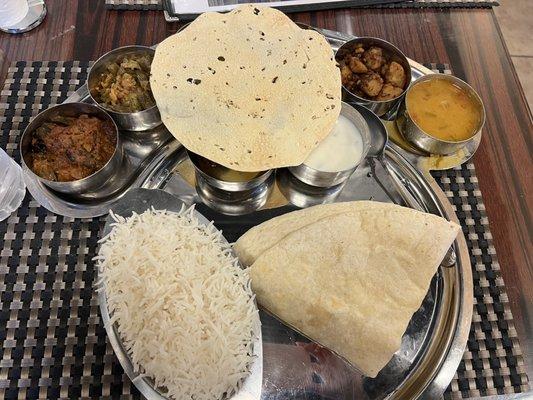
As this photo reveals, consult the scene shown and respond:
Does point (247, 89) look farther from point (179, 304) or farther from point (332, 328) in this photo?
point (332, 328)

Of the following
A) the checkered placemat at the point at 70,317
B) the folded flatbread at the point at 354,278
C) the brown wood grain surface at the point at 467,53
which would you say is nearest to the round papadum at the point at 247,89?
the folded flatbread at the point at 354,278

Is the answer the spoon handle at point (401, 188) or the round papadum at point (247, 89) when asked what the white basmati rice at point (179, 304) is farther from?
the spoon handle at point (401, 188)

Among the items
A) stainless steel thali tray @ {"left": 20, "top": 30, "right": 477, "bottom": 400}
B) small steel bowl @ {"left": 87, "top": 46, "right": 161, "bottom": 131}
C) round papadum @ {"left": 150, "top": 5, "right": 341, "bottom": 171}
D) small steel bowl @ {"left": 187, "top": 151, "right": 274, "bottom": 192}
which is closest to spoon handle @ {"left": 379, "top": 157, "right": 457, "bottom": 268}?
stainless steel thali tray @ {"left": 20, "top": 30, "right": 477, "bottom": 400}

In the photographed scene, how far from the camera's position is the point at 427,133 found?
2096 millimetres

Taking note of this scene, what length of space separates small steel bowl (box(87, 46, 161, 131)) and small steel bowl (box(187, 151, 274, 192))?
0.25m

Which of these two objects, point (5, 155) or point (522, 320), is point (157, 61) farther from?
point (522, 320)

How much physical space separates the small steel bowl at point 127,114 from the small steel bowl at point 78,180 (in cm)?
6

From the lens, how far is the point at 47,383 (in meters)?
1.76

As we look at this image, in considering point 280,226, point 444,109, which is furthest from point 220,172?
point 444,109

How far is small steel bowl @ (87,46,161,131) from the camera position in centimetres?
197

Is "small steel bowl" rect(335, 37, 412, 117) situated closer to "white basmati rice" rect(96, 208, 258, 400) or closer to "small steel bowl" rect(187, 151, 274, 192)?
"small steel bowl" rect(187, 151, 274, 192)

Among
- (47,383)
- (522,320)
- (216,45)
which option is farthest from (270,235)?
(522,320)

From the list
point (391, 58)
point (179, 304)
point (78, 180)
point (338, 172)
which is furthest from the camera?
point (391, 58)

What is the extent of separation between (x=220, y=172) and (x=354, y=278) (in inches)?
28.1
